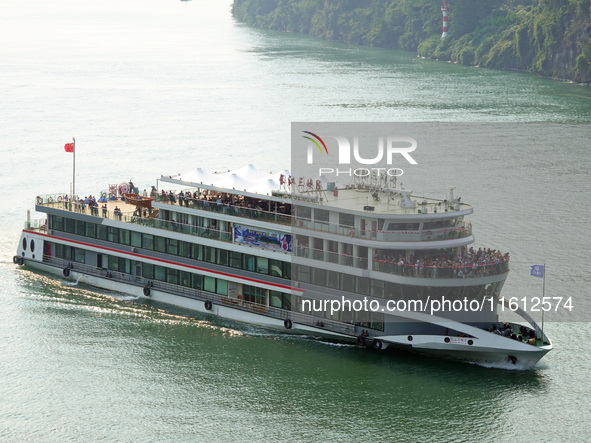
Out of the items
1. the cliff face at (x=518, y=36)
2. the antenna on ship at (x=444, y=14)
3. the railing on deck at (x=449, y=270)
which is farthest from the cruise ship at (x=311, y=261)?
the antenna on ship at (x=444, y=14)

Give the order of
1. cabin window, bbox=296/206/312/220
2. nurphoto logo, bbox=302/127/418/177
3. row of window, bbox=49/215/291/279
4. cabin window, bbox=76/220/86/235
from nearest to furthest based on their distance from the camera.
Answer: cabin window, bbox=296/206/312/220, row of window, bbox=49/215/291/279, cabin window, bbox=76/220/86/235, nurphoto logo, bbox=302/127/418/177

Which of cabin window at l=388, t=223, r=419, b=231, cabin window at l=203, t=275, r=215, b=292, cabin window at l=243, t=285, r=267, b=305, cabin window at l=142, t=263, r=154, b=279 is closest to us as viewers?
cabin window at l=388, t=223, r=419, b=231

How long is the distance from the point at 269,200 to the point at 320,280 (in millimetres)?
5311

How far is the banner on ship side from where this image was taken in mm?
52031

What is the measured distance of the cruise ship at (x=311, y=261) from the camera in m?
47.8

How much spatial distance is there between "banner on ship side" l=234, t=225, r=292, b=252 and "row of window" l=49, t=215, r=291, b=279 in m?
0.68

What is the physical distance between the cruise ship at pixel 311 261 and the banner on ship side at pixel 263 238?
6 centimetres

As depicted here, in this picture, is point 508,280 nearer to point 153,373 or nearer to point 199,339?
point 199,339

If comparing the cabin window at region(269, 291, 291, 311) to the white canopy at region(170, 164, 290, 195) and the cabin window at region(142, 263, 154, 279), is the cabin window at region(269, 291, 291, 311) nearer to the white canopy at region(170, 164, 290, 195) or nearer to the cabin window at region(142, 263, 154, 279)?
the white canopy at region(170, 164, 290, 195)

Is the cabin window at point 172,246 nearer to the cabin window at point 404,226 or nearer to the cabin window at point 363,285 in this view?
the cabin window at point 363,285

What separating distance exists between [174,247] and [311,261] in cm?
912

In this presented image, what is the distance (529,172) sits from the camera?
8850cm

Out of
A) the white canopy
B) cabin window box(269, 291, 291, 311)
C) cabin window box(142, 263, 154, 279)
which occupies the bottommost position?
cabin window box(269, 291, 291, 311)

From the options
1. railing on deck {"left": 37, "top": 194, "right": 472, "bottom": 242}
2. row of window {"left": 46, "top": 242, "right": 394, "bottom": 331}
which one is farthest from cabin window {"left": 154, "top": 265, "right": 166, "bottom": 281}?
railing on deck {"left": 37, "top": 194, "right": 472, "bottom": 242}
